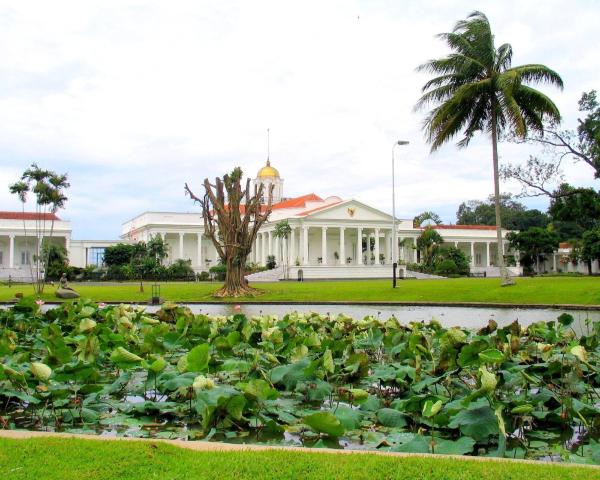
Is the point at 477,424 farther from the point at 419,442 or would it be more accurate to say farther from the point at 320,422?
the point at 320,422

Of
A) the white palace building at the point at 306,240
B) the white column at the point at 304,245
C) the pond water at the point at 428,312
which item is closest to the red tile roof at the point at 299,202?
the white palace building at the point at 306,240

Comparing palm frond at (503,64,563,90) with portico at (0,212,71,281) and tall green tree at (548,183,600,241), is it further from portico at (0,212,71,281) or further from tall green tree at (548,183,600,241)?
portico at (0,212,71,281)

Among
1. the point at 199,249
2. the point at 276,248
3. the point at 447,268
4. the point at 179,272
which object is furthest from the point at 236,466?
the point at 199,249

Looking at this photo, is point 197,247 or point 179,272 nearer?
point 179,272

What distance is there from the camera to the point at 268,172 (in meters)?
82.8

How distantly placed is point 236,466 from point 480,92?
92.6ft

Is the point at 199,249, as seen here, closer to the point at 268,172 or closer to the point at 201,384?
the point at 268,172

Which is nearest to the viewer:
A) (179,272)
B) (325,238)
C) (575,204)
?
(575,204)

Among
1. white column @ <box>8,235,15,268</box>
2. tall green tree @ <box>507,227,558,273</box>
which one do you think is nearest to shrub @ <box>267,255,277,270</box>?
tall green tree @ <box>507,227,558,273</box>

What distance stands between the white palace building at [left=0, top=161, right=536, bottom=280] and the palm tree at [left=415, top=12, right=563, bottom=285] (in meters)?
31.6

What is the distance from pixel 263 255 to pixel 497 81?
166ft

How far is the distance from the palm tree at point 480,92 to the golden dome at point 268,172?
53.5 metres

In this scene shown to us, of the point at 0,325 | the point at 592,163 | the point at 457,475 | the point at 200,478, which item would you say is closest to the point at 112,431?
the point at 200,478

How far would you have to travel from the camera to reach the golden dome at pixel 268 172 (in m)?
82.6
